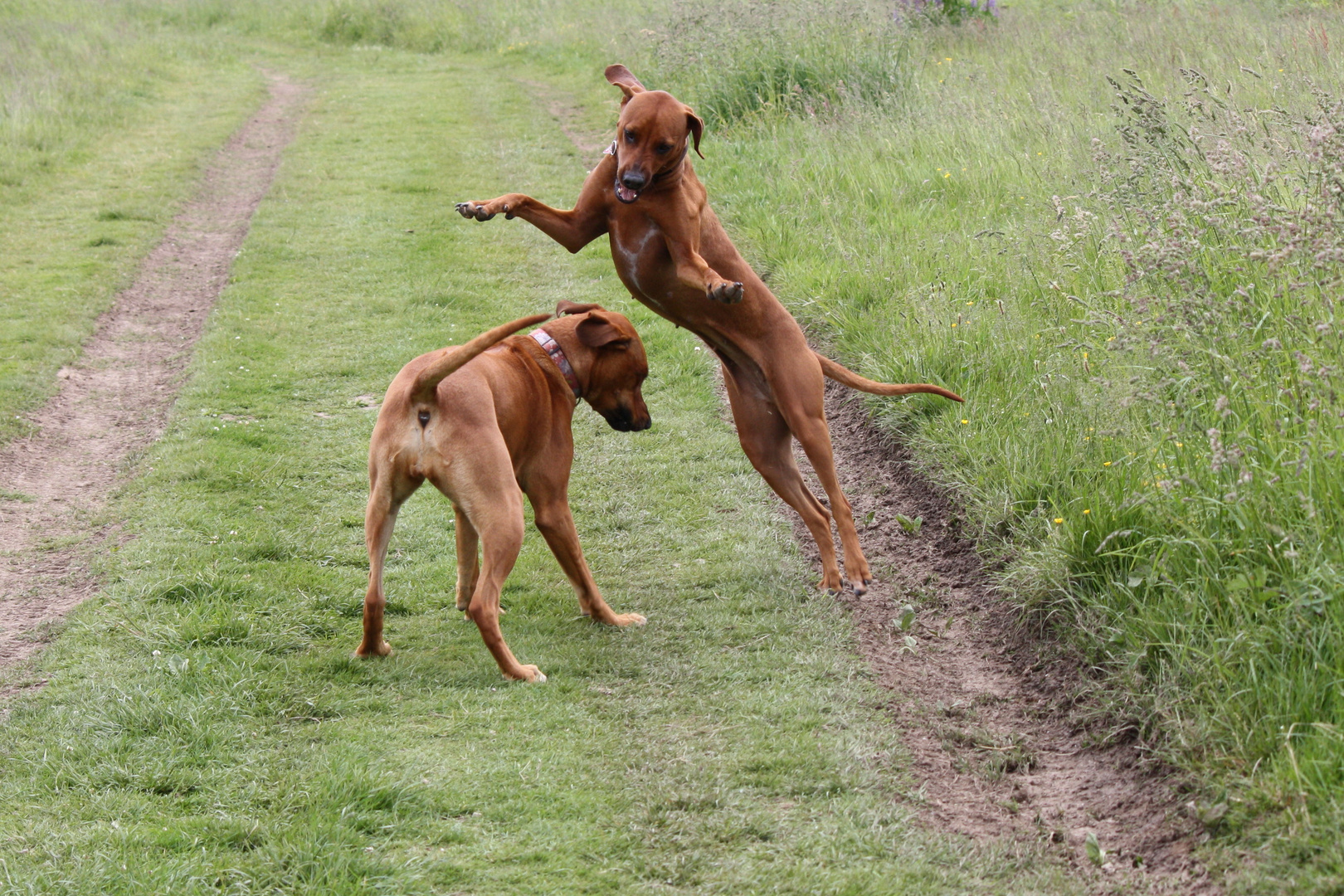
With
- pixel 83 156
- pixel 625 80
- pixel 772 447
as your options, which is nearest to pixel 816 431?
pixel 772 447

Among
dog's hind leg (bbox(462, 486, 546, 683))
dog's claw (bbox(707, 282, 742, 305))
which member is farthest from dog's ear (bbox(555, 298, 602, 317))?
dog's hind leg (bbox(462, 486, 546, 683))

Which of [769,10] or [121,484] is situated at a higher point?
[769,10]

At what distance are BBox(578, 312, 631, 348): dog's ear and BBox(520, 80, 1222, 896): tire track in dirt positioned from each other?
128 cm

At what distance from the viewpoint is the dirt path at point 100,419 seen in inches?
192

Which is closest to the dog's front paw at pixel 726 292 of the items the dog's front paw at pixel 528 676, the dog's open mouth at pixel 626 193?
the dog's open mouth at pixel 626 193

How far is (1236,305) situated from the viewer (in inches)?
156

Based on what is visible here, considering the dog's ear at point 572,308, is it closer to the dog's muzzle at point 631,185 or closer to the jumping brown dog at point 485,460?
the jumping brown dog at point 485,460

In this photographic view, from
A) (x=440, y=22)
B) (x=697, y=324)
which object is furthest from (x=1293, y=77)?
(x=440, y=22)

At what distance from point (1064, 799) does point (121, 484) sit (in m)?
4.61

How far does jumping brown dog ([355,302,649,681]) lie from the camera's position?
13.2 feet

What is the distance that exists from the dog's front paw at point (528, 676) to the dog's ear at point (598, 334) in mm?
1428

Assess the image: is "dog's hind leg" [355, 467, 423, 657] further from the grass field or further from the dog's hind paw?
the grass field

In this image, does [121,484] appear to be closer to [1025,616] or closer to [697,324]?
[697,324]

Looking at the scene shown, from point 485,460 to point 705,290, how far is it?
1.12 m
